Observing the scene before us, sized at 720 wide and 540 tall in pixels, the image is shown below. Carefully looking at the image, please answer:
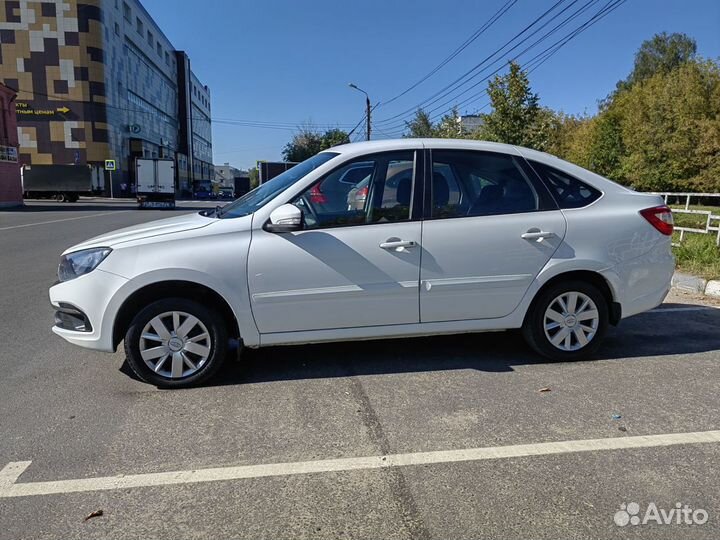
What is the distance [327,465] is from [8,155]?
3880 cm

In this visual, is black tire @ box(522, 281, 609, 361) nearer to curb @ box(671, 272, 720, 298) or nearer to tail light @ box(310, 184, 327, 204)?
tail light @ box(310, 184, 327, 204)

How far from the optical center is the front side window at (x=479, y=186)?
4.27 metres

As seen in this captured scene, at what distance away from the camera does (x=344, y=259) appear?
3.99 metres

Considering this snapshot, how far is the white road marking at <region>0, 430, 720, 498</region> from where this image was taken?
2760mm

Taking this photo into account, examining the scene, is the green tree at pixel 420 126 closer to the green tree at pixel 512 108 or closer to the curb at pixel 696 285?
the green tree at pixel 512 108

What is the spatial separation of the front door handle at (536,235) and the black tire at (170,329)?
2.49 meters

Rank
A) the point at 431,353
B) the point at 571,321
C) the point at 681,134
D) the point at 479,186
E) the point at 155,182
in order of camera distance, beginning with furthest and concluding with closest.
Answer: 1. the point at 155,182
2. the point at 681,134
3. the point at 431,353
4. the point at 571,321
5. the point at 479,186

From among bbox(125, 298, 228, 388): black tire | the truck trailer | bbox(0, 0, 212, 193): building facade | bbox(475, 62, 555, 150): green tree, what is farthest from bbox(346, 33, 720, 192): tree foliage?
bbox(0, 0, 212, 193): building facade

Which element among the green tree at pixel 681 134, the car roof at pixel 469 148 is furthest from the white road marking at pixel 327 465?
the green tree at pixel 681 134

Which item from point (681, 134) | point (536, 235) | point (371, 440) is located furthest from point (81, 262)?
point (681, 134)

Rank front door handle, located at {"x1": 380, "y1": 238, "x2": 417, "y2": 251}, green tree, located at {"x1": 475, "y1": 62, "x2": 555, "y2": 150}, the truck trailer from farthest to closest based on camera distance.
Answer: the truck trailer, green tree, located at {"x1": 475, "y1": 62, "x2": 555, "y2": 150}, front door handle, located at {"x1": 380, "y1": 238, "x2": 417, "y2": 251}

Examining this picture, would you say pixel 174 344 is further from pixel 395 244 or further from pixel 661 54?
pixel 661 54

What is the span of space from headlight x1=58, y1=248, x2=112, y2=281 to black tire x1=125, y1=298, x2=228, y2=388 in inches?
19.4

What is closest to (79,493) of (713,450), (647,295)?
(713,450)
